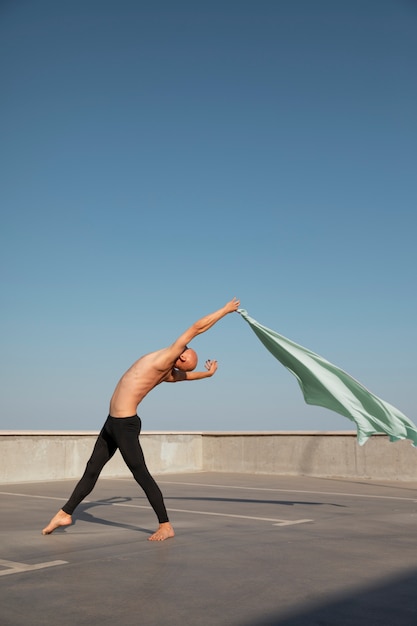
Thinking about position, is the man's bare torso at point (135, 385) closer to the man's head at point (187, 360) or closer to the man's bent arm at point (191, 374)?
the man's head at point (187, 360)

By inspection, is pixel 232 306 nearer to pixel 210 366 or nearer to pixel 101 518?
pixel 210 366

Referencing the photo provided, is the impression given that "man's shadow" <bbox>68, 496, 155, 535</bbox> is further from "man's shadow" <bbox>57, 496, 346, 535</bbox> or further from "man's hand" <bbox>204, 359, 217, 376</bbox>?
"man's hand" <bbox>204, 359, 217, 376</bbox>

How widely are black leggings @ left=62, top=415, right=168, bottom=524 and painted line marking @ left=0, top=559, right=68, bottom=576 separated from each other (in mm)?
1293

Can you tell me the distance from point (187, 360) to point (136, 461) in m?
1.05

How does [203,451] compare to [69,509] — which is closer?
[69,509]

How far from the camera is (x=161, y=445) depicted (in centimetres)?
1681

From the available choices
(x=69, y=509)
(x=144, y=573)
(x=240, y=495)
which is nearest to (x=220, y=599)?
(x=144, y=573)

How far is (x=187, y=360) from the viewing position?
21.3ft

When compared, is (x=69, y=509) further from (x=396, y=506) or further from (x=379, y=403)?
(x=396, y=506)

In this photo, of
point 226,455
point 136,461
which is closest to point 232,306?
point 136,461

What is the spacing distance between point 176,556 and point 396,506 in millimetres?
→ 5321

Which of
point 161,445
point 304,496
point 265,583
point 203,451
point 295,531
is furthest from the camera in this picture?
point 203,451

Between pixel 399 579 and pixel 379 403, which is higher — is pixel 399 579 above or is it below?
→ below

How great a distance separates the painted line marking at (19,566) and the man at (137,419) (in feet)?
4.19
